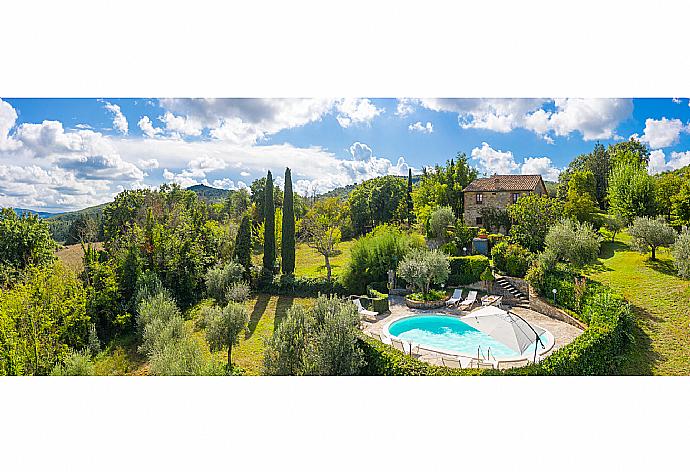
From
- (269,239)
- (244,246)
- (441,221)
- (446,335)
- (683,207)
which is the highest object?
(683,207)

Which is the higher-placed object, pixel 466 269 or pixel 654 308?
pixel 654 308

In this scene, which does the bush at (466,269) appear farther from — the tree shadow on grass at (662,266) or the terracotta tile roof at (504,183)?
the terracotta tile roof at (504,183)

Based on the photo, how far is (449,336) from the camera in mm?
9820

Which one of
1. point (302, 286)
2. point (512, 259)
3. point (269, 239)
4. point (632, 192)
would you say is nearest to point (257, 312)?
point (302, 286)

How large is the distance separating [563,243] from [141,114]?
1238cm

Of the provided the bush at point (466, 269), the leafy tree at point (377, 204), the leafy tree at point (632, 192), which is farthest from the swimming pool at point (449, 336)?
the leafy tree at point (377, 204)

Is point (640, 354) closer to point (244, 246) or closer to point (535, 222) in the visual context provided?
point (535, 222)

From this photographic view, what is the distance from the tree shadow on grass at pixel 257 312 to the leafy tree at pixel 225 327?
2079 mm

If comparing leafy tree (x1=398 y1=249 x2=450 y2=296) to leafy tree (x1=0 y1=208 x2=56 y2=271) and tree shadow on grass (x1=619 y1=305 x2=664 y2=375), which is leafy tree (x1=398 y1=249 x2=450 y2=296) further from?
leafy tree (x1=0 y1=208 x2=56 y2=271)

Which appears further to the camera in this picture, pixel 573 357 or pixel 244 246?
pixel 244 246

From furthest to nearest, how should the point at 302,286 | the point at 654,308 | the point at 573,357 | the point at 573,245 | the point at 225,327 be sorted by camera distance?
the point at 302,286, the point at 573,245, the point at 654,308, the point at 225,327, the point at 573,357

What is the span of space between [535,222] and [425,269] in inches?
196
